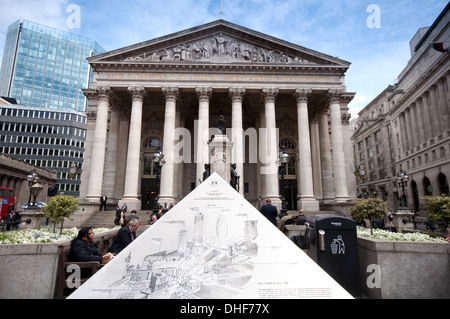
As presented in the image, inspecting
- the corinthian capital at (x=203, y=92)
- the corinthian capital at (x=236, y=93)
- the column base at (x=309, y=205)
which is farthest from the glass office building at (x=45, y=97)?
the column base at (x=309, y=205)

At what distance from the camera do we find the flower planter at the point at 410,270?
5.44 meters

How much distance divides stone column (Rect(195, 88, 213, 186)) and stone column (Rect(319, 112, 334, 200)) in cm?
1279

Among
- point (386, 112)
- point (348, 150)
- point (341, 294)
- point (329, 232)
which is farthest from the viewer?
point (386, 112)

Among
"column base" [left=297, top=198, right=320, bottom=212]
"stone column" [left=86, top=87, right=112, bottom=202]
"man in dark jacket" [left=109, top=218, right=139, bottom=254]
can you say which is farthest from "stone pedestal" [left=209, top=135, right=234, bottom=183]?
"stone column" [left=86, top=87, right=112, bottom=202]

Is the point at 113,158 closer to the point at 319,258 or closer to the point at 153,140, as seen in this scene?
the point at 153,140

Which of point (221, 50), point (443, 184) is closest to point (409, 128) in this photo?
point (443, 184)

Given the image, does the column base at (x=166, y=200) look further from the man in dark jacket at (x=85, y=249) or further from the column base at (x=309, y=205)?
the man in dark jacket at (x=85, y=249)

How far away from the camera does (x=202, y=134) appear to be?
2273cm

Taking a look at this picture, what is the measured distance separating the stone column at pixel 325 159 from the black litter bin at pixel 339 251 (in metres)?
21.2

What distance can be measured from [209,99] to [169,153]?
680cm

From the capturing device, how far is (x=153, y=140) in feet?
97.0

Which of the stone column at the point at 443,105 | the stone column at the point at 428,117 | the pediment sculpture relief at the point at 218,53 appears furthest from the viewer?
the stone column at the point at 428,117
